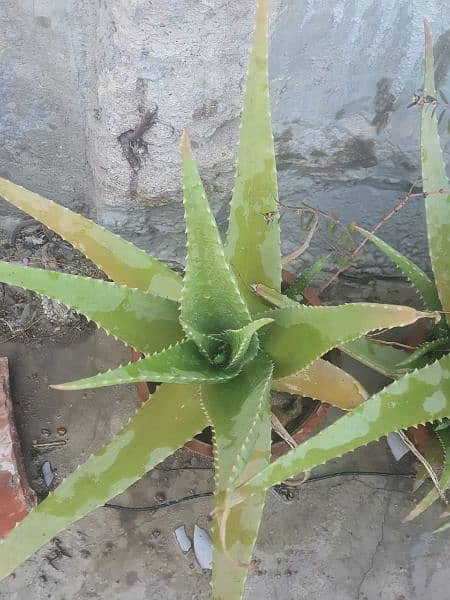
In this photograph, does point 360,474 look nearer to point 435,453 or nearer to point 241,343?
point 435,453

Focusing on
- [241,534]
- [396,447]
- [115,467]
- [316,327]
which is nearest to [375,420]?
[316,327]

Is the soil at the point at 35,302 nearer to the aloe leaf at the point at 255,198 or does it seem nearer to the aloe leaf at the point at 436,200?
the aloe leaf at the point at 255,198

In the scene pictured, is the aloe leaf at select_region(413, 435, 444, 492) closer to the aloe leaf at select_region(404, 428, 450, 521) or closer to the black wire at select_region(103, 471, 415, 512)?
the aloe leaf at select_region(404, 428, 450, 521)

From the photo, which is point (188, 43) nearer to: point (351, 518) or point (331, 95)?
point (331, 95)

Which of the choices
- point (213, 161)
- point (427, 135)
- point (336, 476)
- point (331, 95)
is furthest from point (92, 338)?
point (427, 135)

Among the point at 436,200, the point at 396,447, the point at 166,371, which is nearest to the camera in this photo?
the point at 166,371

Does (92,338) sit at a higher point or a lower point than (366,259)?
lower

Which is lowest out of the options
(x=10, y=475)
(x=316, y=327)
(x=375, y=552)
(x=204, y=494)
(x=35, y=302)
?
(x=375, y=552)
